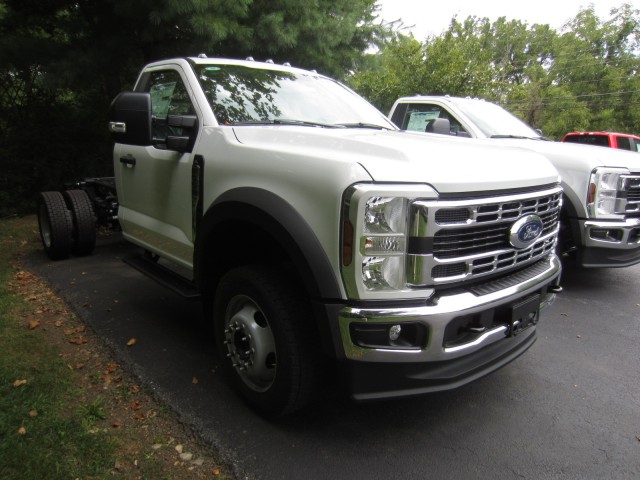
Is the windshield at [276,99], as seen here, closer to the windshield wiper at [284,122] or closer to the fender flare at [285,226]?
the windshield wiper at [284,122]

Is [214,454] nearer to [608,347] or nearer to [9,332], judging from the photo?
[9,332]

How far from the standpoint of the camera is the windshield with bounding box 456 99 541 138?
5.77m

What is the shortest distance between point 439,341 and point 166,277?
227 cm

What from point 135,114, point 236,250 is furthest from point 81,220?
point 236,250

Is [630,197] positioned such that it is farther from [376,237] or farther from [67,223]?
[67,223]

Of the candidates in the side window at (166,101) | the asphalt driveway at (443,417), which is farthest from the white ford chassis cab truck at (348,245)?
the asphalt driveway at (443,417)

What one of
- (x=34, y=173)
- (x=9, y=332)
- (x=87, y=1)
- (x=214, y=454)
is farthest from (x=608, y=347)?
(x=34, y=173)

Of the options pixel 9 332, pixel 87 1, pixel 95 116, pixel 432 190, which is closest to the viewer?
pixel 432 190

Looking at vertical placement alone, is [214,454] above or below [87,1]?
below

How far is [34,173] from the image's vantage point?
941 cm

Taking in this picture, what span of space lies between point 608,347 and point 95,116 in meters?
10.4

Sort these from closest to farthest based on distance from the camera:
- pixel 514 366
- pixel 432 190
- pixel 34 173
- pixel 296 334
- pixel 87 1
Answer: pixel 432 190 < pixel 296 334 < pixel 514 366 < pixel 87 1 < pixel 34 173

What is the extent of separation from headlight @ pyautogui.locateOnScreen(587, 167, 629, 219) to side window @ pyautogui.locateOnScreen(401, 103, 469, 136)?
5.93 ft

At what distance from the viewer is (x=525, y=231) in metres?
2.44
